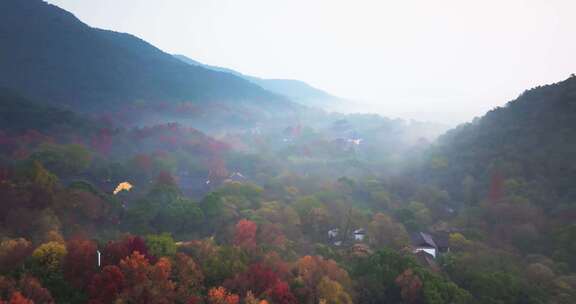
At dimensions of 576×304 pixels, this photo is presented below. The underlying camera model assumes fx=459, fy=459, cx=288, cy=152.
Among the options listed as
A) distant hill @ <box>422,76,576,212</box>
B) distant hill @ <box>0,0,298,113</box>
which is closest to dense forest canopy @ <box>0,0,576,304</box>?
distant hill @ <box>422,76,576,212</box>

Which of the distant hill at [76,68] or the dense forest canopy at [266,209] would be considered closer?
the dense forest canopy at [266,209]

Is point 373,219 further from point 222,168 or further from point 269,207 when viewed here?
point 222,168

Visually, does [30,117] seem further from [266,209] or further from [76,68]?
[76,68]

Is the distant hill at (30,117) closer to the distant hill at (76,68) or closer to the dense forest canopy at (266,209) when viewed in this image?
the dense forest canopy at (266,209)

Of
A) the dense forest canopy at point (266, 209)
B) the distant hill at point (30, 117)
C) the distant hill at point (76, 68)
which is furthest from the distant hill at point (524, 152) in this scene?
the distant hill at point (76, 68)

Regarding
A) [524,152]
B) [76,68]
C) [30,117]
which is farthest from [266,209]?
[76,68]

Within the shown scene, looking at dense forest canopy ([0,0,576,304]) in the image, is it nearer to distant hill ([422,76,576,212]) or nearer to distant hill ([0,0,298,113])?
distant hill ([422,76,576,212])

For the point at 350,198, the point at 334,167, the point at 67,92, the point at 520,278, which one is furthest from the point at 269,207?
the point at 67,92
